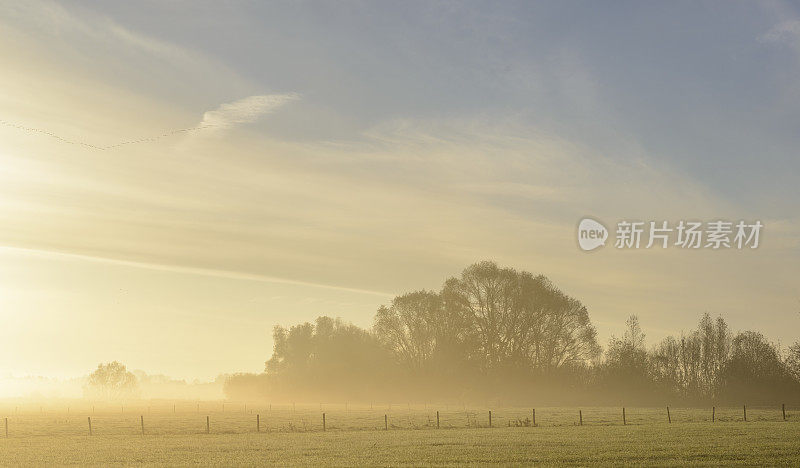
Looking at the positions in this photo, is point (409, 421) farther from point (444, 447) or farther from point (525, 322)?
point (525, 322)

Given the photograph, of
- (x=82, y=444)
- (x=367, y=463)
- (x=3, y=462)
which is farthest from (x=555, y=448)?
(x=82, y=444)

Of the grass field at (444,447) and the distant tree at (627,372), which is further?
the distant tree at (627,372)

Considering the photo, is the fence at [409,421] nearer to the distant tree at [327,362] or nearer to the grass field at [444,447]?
the grass field at [444,447]

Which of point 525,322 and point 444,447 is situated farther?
point 525,322

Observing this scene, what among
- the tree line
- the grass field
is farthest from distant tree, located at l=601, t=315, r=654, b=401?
the grass field

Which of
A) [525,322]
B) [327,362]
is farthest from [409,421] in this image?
[327,362]

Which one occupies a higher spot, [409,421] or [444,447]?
[444,447]

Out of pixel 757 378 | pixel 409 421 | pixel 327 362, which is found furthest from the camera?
pixel 327 362

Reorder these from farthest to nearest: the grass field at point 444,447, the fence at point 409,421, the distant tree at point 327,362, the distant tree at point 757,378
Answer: the distant tree at point 327,362, the distant tree at point 757,378, the fence at point 409,421, the grass field at point 444,447

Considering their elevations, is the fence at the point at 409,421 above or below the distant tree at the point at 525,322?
below

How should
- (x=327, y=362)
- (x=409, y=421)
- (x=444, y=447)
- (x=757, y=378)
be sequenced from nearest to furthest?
(x=444, y=447)
(x=409, y=421)
(x=757, y=378)
(x=327, y=362)

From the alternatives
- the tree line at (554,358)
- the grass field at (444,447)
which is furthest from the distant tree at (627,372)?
the grass field at (444,447)

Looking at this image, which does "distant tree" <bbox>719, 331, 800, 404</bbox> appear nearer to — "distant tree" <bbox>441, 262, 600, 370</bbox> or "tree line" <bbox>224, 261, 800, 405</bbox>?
"tree line" <bbox>224, 261, 800, 405</bbox>

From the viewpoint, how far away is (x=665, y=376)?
123938 millimetres
